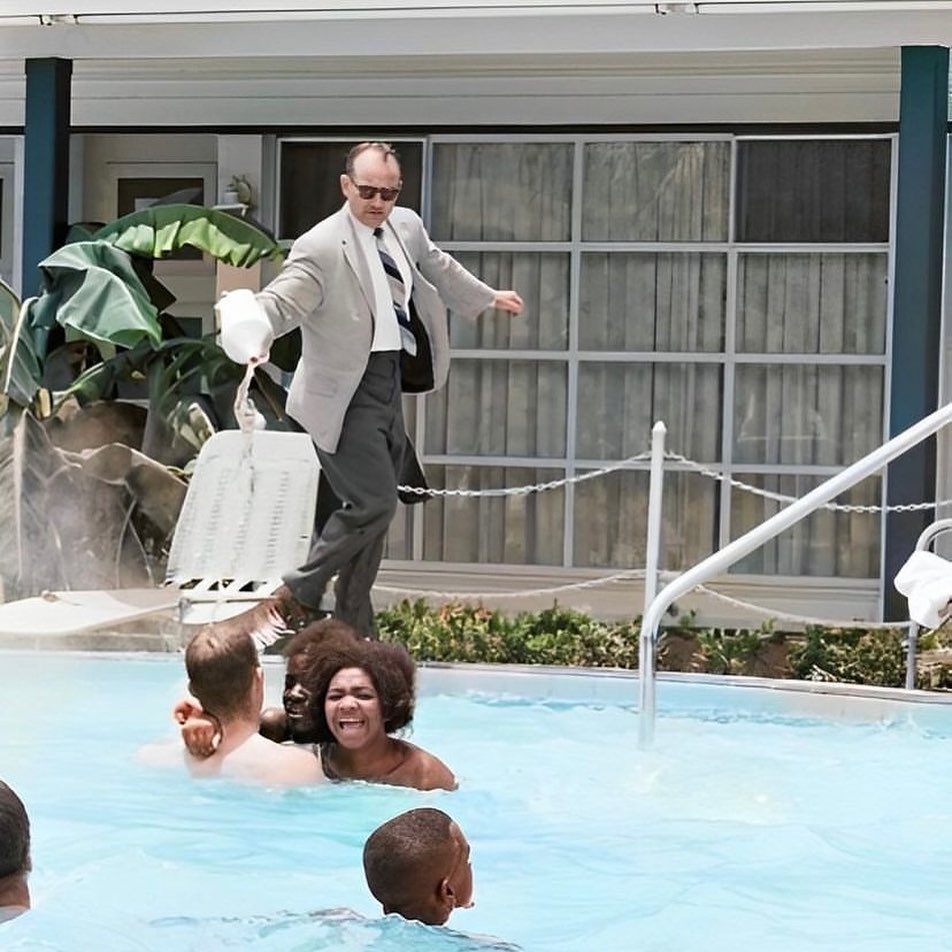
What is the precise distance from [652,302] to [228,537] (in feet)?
13.1

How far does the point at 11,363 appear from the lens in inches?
441

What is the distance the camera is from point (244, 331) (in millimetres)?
7469

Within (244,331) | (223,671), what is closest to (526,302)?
(244,331)

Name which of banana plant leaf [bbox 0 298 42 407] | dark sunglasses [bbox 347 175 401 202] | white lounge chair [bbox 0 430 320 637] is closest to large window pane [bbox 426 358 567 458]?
white lounge chair [bbox 0 430 320 637]

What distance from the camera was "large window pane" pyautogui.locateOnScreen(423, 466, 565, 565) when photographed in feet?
41.6

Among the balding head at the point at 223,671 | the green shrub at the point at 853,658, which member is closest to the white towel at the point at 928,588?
the balding head at the point at 223,671

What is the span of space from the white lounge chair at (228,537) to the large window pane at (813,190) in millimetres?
3598

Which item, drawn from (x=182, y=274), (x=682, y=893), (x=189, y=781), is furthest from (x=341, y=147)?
(x=682, y=893)

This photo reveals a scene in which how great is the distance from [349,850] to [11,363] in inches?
245

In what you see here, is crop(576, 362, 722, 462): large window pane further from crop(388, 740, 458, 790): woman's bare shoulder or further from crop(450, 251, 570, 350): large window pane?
crop(388, 740, 458, 790): woman's bare shoulder

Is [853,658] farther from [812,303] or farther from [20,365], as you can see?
[20,365]

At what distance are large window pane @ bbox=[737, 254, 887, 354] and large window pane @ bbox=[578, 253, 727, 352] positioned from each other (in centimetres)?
19

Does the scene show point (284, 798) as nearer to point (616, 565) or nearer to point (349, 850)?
point (349, 850)

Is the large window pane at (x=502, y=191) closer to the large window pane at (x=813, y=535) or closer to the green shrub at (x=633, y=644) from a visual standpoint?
the large window pane at (x=813, y=535)
